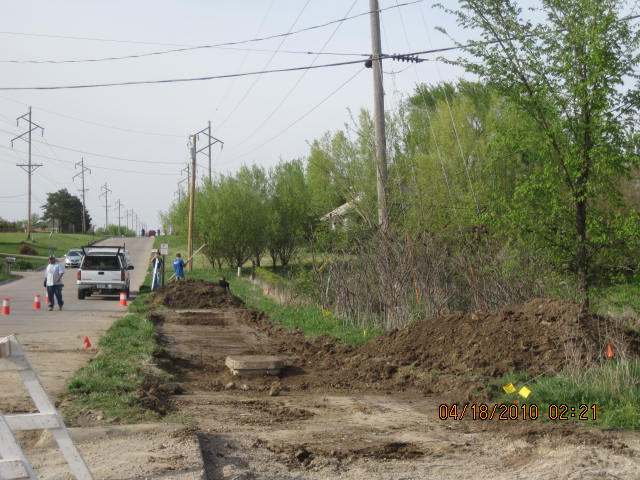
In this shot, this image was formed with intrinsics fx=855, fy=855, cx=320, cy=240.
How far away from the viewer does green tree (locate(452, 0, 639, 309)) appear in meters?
13.0

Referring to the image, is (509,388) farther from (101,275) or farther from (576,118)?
(101,275)

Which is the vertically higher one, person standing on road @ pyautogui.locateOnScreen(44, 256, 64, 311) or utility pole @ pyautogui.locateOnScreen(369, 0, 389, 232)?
utility pole @ pyautogui.locateOnScreen(369, 0, 389, 232)

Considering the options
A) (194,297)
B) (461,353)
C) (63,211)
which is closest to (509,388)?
(461,353)

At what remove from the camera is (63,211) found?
149625 mm

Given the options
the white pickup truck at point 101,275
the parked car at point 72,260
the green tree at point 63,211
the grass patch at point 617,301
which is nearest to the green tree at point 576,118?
the grass patch at point 617,301

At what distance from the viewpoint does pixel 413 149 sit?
3325cm

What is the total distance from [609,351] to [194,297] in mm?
21516

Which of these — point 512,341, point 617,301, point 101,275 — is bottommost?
point 512,341

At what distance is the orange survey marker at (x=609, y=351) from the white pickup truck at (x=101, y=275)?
2558 centimetres

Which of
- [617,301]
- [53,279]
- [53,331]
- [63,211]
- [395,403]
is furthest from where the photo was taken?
[63,211]

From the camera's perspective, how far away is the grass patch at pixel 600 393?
8727mm

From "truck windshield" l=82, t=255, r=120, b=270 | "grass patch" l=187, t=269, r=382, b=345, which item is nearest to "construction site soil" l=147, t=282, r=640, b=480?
"grass patch" l=187, t=269, r=382, b=345

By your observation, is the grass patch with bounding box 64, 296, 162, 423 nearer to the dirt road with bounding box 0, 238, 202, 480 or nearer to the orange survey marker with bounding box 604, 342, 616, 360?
the dirt road with bounding box 0, 238, 202, 480

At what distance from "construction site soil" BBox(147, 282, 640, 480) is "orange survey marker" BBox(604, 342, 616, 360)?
0.13 meters
